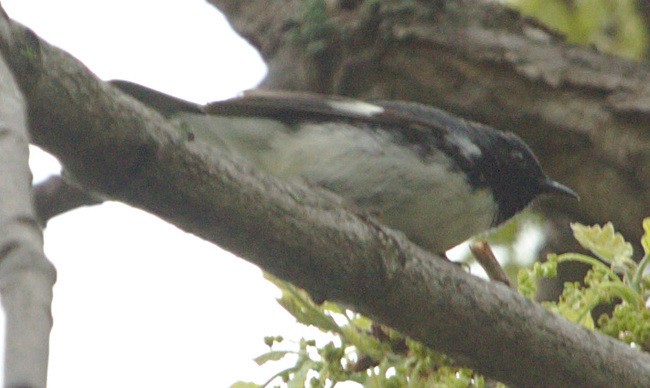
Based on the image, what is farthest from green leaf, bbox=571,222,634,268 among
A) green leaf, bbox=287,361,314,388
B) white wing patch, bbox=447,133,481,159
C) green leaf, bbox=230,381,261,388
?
white wing patch, bbox=447,133,481,159

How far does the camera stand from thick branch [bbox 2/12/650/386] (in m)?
1.64

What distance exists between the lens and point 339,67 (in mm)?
3943

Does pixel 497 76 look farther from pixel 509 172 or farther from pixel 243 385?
pixel 243 385

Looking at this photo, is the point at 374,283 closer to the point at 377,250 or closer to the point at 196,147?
the point at 377,250

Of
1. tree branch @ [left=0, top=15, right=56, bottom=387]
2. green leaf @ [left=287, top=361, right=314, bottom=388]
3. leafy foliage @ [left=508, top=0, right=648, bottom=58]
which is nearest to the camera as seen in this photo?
tree branch @ [left=0, top=15, right=56, bottom=387]

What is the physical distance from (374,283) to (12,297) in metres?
1.45

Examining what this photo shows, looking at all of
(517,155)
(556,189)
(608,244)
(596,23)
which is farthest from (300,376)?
(596,23)

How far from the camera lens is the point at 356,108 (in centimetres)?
336

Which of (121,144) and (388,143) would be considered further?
(388,143)

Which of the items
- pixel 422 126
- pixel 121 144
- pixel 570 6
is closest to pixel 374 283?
pixel 121 144

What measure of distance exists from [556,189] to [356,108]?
869mm

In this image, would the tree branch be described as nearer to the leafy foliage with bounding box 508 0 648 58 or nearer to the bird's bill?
the bird's bill

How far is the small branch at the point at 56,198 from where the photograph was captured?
293 centimetres

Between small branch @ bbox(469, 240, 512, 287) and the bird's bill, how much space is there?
4.08ft
